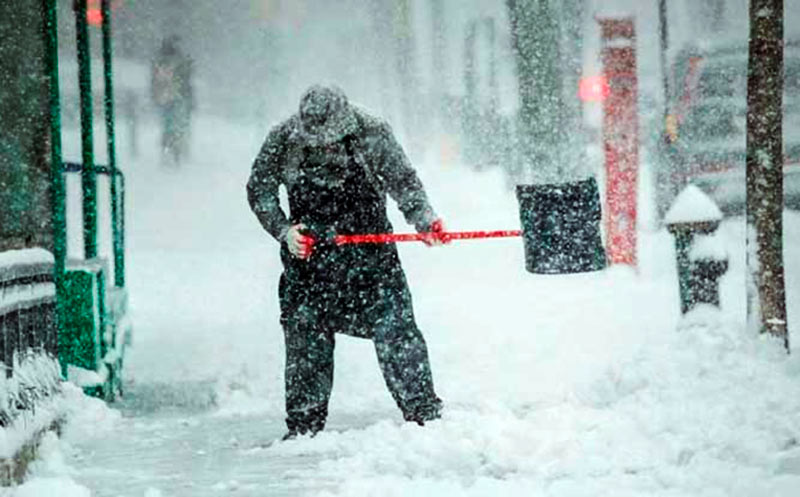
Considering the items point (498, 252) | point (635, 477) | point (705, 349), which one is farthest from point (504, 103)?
point (635, 477)

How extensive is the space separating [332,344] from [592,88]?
709 centimetres

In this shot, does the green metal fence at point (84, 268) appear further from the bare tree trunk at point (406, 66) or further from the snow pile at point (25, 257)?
the bare tree trunk at point (406, 66)

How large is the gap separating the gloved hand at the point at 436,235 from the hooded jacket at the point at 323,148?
30 millimetres

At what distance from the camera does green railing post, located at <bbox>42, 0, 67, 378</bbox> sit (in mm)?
6383

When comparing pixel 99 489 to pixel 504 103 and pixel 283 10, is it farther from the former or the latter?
pixel 283 10

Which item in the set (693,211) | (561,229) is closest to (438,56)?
(693,211)

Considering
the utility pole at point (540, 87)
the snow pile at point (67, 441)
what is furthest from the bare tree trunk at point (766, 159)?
the utility pole at point (540, 87)

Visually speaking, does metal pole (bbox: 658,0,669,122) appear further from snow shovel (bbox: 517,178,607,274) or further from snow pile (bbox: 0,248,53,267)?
snow pile (bbox: 0,248,53,267)

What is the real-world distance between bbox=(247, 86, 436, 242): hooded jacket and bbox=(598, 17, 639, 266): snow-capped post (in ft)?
19.2

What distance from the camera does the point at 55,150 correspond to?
6453mm

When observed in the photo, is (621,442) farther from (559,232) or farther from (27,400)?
(27,400)

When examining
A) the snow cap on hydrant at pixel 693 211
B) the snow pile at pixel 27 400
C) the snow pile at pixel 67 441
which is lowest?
the snow pile at pixel 67 441

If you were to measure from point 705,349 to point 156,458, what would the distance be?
2.90 meters

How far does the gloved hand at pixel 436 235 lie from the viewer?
578 centimetres
